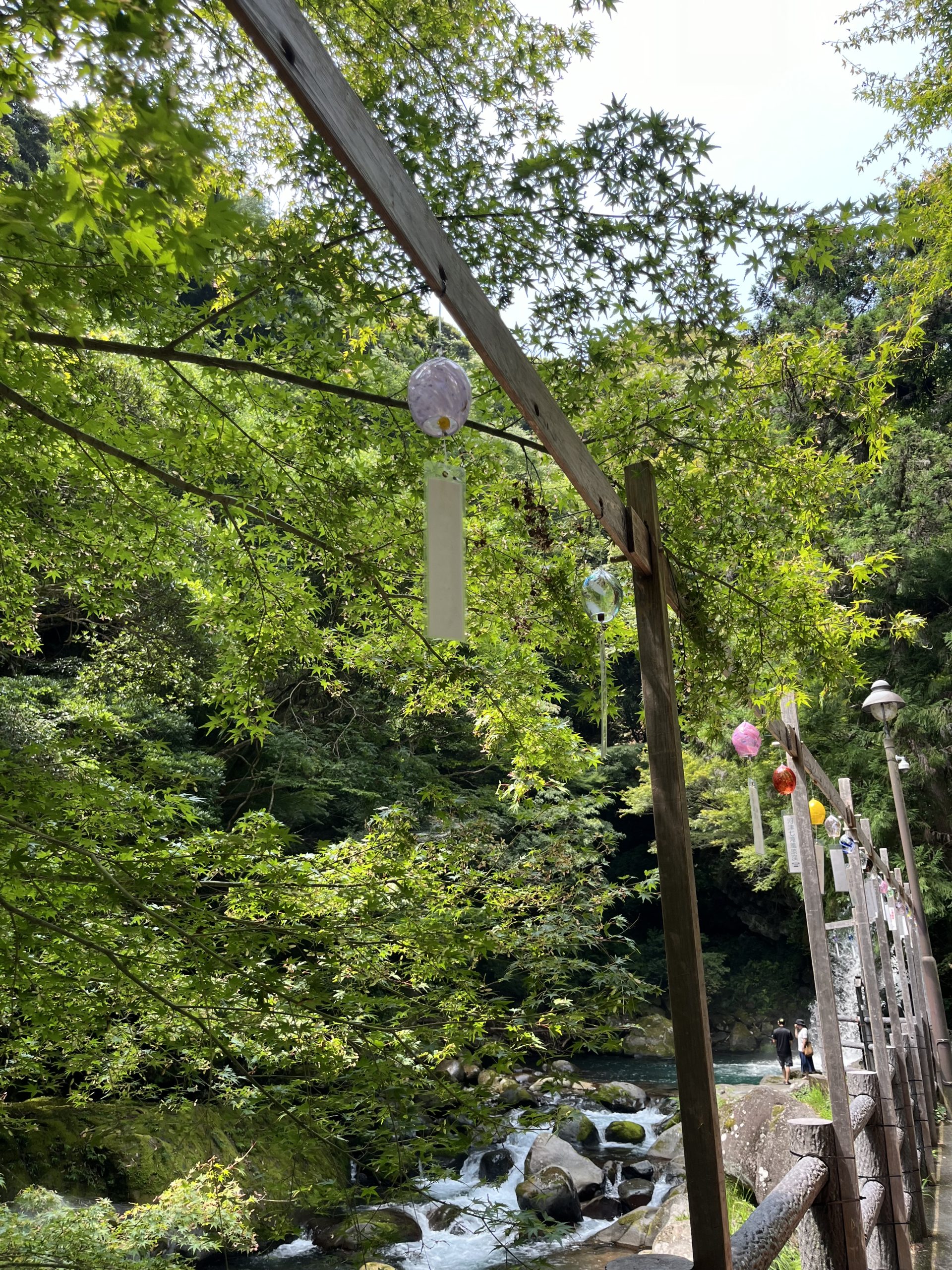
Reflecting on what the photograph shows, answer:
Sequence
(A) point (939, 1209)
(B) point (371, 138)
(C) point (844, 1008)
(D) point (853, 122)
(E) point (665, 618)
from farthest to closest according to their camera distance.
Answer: (C) point (844, 1008) → (D) point (853, 122) → (A) point (939, 1209) → (E) point (665, 618) → (B) point (371, 138)

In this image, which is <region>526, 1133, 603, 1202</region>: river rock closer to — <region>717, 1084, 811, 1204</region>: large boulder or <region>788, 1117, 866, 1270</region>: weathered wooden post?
<region>717, 1084, 811, 1204</region>: large boulder

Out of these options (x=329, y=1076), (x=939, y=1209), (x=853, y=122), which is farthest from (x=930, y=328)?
(x=329, y=1076)

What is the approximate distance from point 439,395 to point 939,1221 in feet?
19.7

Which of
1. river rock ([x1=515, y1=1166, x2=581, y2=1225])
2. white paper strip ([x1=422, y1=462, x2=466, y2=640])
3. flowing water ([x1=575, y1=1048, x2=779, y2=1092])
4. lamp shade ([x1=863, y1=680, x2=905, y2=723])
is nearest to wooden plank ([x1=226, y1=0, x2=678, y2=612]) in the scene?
white paper strip ([x1=422, y1=462, x2=466, y2=640])

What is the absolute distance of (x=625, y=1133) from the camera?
32.0 ft

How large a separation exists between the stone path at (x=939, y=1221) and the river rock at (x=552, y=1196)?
283cm

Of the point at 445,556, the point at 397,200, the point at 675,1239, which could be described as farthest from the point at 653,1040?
the point at 397,200

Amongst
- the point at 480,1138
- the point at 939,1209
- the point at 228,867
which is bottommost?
the point at 939,1209

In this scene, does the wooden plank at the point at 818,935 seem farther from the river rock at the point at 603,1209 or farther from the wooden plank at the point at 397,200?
the river rock at the point at 603,1209

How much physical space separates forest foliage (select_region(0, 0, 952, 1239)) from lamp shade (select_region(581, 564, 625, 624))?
1.05ft

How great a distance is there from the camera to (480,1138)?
101 inches

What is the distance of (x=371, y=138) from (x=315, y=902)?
2.16 metres

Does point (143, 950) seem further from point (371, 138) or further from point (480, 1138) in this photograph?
point (371, 138)

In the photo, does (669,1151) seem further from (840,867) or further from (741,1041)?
(741,1041)
